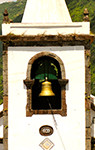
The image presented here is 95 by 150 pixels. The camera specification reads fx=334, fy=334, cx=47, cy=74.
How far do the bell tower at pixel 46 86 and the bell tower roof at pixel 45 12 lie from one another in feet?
1.70

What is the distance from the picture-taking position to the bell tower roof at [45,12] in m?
11.0

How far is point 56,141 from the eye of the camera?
10414 mm

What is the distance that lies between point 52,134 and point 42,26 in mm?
3400

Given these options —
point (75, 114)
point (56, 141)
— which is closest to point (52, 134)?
point (56, 141)

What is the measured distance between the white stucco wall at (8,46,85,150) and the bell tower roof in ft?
4.66

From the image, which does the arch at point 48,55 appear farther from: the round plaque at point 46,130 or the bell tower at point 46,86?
the round plaque at point 46,130

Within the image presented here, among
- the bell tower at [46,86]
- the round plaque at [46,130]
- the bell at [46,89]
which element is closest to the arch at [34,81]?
the bell tower at [46,86]

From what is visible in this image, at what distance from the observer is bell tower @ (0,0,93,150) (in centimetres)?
1038

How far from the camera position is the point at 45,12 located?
11.1 metres

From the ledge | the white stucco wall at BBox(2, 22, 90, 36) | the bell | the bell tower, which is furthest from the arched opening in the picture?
the white stucco wall at BBox(2, 22, 90, 36)

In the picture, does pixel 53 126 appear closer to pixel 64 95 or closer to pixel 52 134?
pixel 52 134

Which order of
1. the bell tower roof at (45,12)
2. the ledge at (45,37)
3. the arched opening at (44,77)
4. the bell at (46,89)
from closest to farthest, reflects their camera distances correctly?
1. the bell at (46,89)
2. the ledge at (45,37)
3. the arched opening at (44,77)
4. the bell tower roof at (45,12)

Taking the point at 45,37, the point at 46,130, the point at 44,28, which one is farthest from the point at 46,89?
the point at 44,28

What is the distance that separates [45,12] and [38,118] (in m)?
3.52
